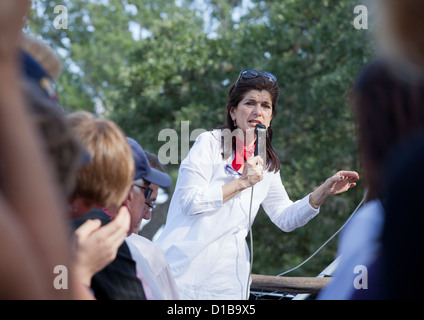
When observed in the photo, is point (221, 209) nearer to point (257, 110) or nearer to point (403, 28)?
point (257, 110)

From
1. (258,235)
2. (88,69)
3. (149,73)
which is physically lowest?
(258,235)

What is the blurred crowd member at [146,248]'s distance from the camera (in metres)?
2.00

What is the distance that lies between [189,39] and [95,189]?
27.3 feet

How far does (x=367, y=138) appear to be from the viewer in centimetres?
115

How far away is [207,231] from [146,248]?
728 millimetres

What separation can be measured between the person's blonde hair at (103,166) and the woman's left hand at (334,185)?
1.70m

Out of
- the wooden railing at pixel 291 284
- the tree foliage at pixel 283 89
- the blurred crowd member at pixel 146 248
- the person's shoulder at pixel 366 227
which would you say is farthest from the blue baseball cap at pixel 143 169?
the tree foliage at pixel 283 89

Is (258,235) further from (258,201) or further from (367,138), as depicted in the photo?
(367,138)

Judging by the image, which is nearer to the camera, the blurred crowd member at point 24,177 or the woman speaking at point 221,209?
the blurred crowd member at point 24,177

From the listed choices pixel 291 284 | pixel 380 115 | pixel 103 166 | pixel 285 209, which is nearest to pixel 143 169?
pixel 103 166

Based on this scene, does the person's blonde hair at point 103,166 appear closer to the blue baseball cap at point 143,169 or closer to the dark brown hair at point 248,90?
the blue baseball cap at point 143,169
